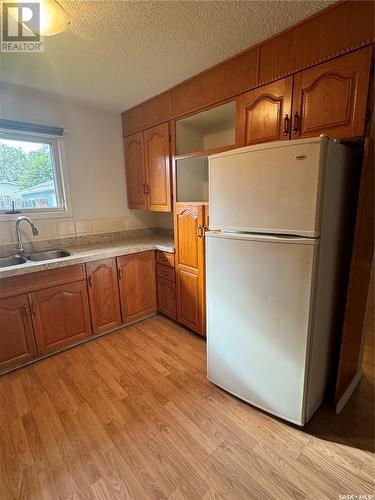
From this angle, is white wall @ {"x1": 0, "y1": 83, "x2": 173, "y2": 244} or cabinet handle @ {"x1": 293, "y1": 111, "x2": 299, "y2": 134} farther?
white wall @ {"x1": 0, "y1": 83, "x2": 173, "y2": 244}

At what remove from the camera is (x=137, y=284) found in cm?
266

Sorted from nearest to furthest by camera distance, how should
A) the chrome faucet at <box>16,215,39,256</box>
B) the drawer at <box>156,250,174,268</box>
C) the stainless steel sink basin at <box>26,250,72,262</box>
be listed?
the chrome faucet at <box>16,215,39,256</box> → the stainless steel sink basin at <box>26,250,72,262</box> → the drawer at <box>156,250,174,268</box>

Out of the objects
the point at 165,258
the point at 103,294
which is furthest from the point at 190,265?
the point at 103,294

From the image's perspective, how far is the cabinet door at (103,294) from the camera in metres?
2.36

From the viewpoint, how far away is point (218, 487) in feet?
3.93

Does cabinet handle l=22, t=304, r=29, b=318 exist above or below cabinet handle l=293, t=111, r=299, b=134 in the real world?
below

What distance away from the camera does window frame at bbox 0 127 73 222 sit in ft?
7.57

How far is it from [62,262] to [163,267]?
0.98 meters

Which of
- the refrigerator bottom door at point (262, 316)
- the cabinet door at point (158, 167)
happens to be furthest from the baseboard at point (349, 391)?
the cabinet door at point (158, 167)

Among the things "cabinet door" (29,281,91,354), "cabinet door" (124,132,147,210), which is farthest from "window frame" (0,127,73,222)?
"cabinet door" (29,281,91,354)

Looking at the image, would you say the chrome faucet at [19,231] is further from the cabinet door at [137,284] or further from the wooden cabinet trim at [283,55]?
the wooden cabinet trim at [283,55]

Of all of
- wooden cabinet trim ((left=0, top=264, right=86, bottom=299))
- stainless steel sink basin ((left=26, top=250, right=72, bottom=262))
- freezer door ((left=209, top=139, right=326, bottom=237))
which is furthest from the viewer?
stainless steel sink basin ((left=26, top=250, right=72, bottom=262))

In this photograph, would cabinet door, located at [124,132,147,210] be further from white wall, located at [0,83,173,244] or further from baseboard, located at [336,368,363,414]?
baseboard, located at [336,368,363,414]

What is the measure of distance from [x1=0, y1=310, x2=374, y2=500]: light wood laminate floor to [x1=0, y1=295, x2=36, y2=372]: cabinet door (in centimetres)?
12
